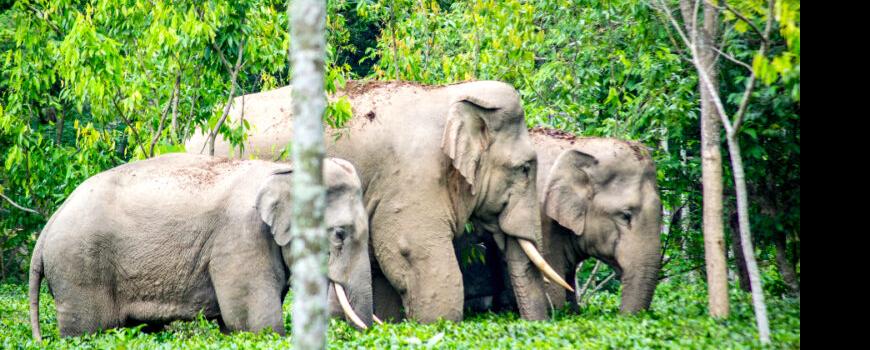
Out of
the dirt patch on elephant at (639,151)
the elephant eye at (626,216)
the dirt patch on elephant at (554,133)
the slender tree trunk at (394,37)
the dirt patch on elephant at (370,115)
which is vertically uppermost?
the slender tree trunk at (394,37)

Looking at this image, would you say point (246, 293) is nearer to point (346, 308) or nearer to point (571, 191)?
point (346, 308)

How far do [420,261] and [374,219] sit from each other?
2.26 ft

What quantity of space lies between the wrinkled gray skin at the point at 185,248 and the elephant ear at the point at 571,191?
333cm

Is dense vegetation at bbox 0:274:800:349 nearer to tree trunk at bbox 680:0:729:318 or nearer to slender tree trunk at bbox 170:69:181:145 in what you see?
tree trunk at bbox 680:0:729:318

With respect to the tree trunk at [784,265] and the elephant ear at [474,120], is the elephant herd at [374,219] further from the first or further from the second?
the tree trunk at [784,265]

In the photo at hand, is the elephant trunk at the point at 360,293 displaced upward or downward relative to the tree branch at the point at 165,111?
downward

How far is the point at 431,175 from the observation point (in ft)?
43.7

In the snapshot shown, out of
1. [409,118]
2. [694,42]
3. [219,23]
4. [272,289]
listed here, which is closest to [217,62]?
[219,23]

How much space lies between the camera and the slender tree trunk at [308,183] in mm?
6078

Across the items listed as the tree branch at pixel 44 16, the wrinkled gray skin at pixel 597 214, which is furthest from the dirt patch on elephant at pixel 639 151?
the tree branch at pixel 44 16

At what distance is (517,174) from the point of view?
13.8 m

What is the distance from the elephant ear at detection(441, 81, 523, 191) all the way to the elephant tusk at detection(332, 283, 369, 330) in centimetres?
225
